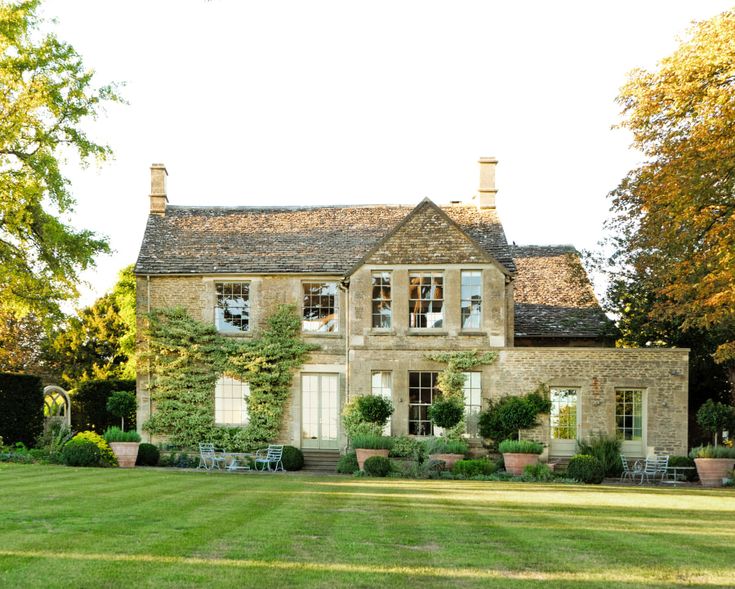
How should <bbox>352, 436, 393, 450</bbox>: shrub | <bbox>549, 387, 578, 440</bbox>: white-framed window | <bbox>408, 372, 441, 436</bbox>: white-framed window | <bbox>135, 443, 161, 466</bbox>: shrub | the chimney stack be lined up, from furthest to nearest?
the chimney stack → <bbox>408, 372, 441, 436</bbox>: white-framed window → <bbox>135, 443, 161, 466</bbox>: shrub → <bbox>549, 387, 578, 440</bbox>: white-framed window → <bbox>352, 436, 393, 450</bbox>: shrub

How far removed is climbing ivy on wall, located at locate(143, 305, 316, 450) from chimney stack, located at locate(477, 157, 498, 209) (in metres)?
7.99

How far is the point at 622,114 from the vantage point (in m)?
22.5

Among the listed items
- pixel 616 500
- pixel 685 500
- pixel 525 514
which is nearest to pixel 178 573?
pixel 525 514

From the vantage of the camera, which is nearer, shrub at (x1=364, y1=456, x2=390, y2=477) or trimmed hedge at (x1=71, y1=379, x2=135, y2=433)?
shrub at (x1=364, y1=456, x2=390, y2=477)

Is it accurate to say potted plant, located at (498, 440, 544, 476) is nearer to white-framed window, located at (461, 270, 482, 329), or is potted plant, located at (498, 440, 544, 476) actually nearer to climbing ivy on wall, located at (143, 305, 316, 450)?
white-framed window, located at (461, 270, 482, 329)

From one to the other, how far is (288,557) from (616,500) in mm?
9326

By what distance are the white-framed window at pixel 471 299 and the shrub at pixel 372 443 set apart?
4.52 meters

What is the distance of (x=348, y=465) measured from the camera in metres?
25.5

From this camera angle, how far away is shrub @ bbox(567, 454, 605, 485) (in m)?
23.0

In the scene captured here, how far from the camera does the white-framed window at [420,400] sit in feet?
90.5

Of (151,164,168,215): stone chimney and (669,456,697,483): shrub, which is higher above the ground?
(151,164,168,215): stone chimney

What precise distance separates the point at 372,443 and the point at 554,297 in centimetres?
1022

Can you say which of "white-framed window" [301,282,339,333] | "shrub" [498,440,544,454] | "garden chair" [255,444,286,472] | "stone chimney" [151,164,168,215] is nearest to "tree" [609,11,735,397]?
"shrub" [498,440,544,454]

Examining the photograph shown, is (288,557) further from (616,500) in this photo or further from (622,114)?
(622,114)
